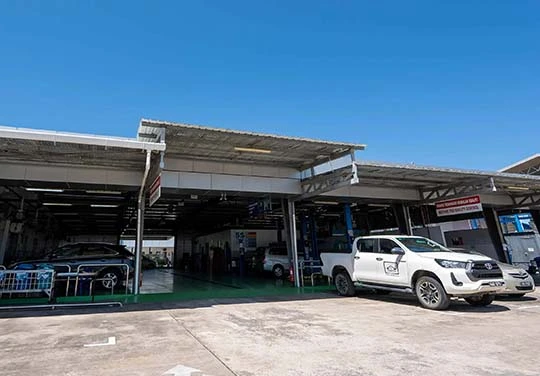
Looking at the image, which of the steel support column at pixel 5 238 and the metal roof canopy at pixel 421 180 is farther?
the steel support column at pixel 5 238

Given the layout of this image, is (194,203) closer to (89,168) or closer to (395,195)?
(89,168)

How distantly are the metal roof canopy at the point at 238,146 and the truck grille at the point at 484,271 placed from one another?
4.08m

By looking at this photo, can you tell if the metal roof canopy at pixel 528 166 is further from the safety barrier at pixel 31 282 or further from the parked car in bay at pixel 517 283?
the safety barrier at pixel 31 282

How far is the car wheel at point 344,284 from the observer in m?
9.28

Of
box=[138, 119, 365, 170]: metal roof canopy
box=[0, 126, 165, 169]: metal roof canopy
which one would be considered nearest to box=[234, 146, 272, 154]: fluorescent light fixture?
box=[138, 119, 365, 170]: metal roof canopy

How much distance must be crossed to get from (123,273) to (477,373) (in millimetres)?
10839

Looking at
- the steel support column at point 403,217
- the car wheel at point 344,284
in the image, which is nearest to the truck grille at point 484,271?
the car wheel at point 344,284

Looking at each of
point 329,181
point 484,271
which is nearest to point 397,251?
point 484,271

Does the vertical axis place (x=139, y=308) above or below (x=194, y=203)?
below

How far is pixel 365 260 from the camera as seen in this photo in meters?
8.58

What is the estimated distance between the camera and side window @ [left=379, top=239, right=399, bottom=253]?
8094mm

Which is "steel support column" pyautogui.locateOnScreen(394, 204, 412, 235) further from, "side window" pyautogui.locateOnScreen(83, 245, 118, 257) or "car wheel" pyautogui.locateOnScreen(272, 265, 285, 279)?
"side window" pyautogui.locateOnScreen(83, 245, 118, 257)

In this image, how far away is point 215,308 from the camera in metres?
7.59

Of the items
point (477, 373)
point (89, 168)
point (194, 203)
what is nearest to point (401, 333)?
point (477, 373)
